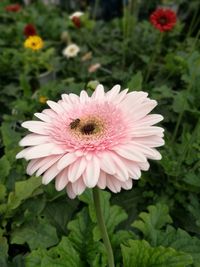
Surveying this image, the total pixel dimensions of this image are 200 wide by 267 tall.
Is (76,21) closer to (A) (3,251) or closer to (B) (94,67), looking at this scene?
(B) (94,67)

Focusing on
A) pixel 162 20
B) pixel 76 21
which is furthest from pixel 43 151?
pixel 76 21

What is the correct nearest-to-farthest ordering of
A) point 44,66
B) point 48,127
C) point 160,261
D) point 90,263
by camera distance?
point 48,127, point 160,261, point 90,263, point 44,66

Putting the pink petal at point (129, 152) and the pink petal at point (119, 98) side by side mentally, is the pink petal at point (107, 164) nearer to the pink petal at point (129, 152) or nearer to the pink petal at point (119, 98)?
the pink petal at point (129, 152)

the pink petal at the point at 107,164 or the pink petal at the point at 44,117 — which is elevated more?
the pink petal at the point at 107,164

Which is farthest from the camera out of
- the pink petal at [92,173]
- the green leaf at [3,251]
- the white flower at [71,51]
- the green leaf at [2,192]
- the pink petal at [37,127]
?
the white flower at [71,51]

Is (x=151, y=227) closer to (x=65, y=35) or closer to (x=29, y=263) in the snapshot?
(x=29, y=263)

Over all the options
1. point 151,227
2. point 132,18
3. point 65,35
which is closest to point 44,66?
point 65,35

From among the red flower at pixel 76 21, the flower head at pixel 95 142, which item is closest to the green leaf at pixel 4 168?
the flower head at pixel 95 142
